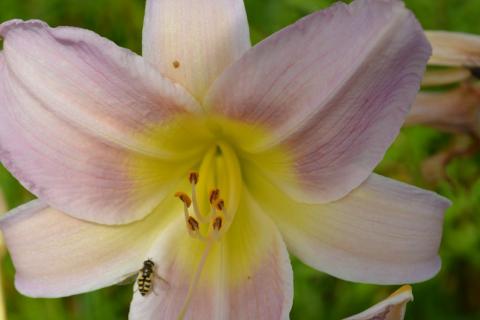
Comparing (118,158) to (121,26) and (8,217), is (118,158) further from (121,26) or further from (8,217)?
(121,26)

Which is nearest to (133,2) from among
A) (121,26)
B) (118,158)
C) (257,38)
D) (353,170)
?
(121,26)

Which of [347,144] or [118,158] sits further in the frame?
[118,158]

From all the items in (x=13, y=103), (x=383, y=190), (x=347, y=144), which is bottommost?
(x=383, y=190)

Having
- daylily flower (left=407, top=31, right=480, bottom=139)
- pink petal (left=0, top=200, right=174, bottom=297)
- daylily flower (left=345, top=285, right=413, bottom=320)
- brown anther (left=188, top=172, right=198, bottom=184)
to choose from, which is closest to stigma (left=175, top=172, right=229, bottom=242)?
brown anther (left=188, top=172, right=198, bottom=184)

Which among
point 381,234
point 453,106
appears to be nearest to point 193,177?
point 381,234

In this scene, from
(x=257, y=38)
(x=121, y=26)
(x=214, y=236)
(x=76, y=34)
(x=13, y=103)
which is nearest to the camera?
(x=76, y=34)

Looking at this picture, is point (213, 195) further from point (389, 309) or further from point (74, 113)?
point (389, 309)

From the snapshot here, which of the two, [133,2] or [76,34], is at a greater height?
[76,34]

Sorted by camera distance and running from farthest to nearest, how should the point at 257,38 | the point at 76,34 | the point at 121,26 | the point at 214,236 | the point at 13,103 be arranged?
the point at 121,26
the point at 257,38
the point at 214,236
the point at 13,103
the point at 76,34
